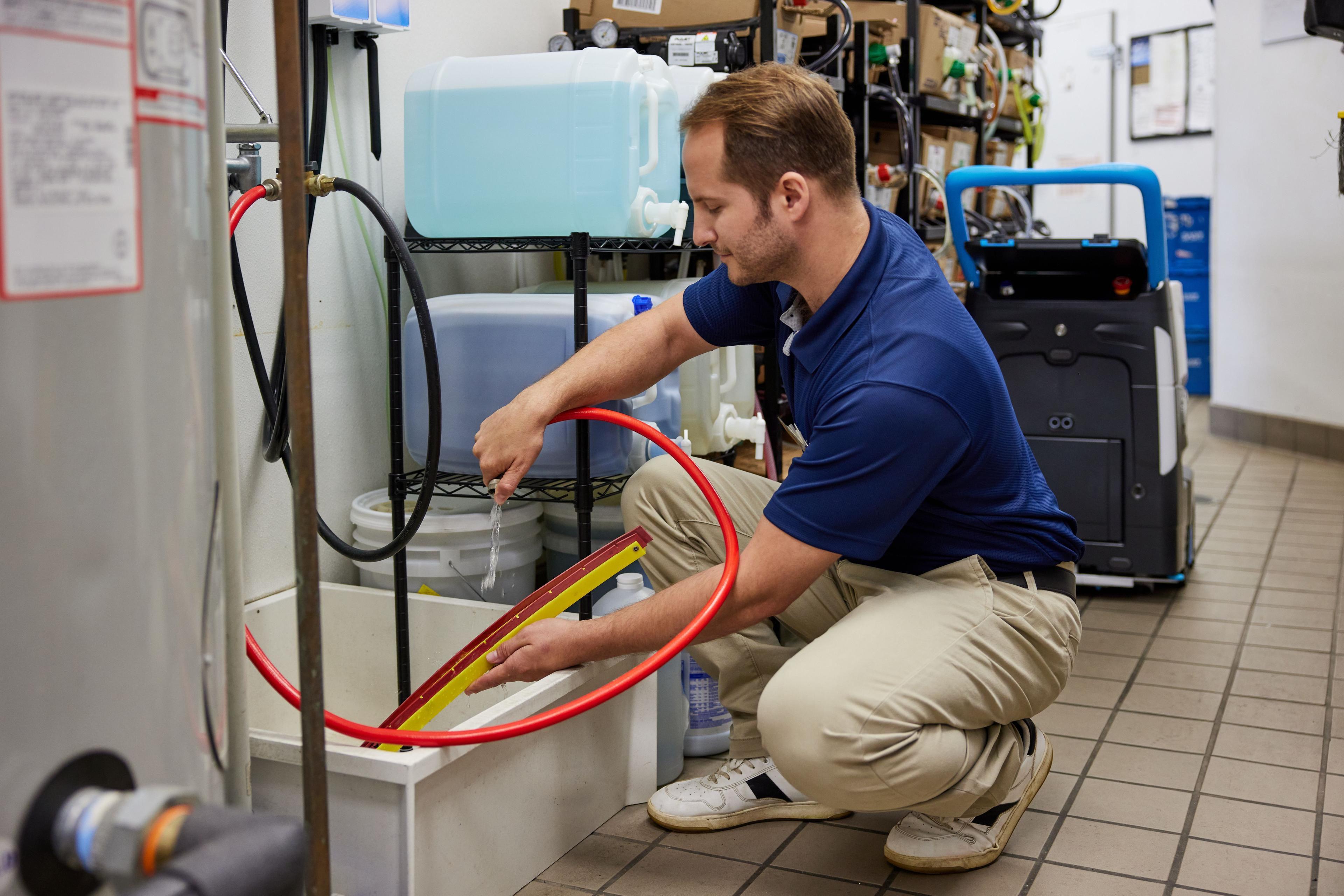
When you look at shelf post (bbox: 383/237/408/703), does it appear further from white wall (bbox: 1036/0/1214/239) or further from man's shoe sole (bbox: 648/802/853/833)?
white wall (bbox: 1036/0/1214/239)

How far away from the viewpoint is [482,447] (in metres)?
1.67

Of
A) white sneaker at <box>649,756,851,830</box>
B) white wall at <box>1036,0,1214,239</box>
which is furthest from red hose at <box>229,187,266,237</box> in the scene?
white wall at <box>1036,0,1214,239</box>

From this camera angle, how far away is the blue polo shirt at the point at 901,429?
1.41 m

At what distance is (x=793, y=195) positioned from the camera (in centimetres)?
153

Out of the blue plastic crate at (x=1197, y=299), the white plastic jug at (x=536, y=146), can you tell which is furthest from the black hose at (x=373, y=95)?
the blue plastic crate at (x=1197, y=299)

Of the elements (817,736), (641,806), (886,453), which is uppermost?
(886,453)

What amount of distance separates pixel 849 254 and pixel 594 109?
0.50 meters

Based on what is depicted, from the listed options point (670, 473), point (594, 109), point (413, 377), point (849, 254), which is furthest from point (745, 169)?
point (413, 377)

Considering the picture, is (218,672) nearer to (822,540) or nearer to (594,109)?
(822,540)

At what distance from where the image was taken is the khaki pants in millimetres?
1444

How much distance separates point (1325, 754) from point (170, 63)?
2.02m

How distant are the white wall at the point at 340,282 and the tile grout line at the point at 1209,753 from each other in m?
1.44

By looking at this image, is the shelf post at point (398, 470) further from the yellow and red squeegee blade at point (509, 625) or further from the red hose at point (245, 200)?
the red hose at point (245, 200)

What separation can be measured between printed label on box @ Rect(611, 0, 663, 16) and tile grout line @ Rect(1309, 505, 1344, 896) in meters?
1.86
